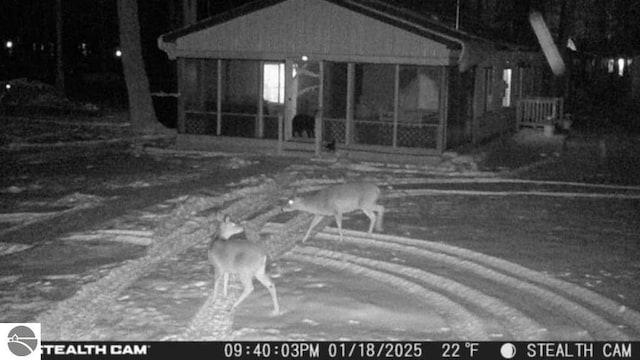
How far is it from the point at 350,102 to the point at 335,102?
1.22 metres

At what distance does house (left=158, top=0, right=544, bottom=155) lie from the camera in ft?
68.1

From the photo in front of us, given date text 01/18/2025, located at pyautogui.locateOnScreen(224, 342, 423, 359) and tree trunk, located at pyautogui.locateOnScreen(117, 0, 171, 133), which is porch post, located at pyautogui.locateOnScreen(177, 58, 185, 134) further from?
date text 01/18/2025, located at pyautogui.locateOnScreen(224, 342, 423, 359)

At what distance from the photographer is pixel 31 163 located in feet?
64.8

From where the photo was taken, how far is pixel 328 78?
22.2 meters

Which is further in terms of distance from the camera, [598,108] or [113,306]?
[598,108]

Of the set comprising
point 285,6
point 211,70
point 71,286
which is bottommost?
point 71,286

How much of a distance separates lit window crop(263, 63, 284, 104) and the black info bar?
1637 cm

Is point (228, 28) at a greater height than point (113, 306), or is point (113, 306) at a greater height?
point (228, 28)

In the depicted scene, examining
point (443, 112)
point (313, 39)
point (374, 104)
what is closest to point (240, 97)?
point (313, 39)

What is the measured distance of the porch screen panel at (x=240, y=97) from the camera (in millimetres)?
22812

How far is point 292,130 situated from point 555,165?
693 centimetres

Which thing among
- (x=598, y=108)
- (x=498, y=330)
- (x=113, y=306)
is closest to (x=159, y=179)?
(x=113, y=306)

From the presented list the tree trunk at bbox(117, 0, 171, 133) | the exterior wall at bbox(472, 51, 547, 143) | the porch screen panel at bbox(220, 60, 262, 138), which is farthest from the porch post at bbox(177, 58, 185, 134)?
the exterior wall at bbox(472, 51, 547, 143)

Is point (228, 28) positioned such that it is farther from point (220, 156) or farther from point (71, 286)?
point (71, 286)
